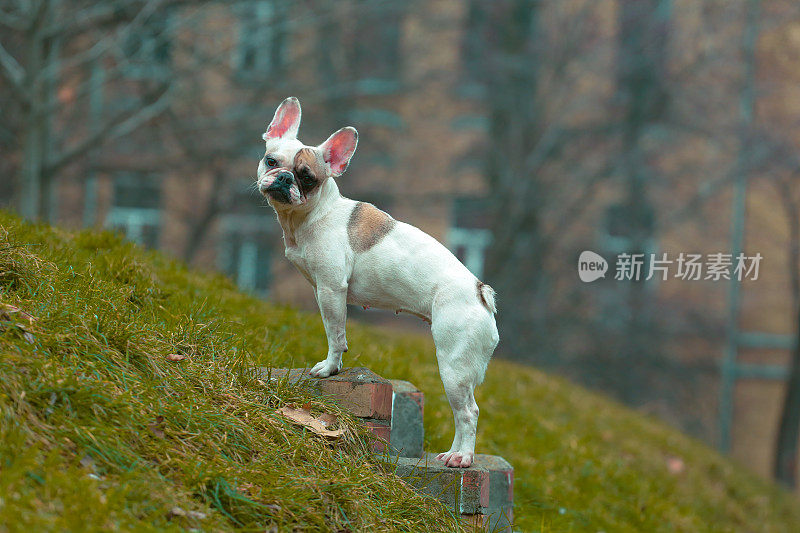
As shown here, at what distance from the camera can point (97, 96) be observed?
1437cm

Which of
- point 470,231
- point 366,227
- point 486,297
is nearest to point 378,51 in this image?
point 470,231

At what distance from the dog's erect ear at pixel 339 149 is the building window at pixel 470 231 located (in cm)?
1228

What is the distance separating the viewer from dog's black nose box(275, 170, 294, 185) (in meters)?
3.73

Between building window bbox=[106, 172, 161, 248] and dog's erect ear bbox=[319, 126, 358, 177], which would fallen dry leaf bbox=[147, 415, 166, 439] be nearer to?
dog's erect ear bbox=[319, 126, 358, 177]

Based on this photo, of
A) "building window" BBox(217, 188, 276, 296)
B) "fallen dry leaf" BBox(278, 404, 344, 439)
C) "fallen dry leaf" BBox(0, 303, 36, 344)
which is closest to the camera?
"fallen dry leaf" BBox(0, 303, 36, 344)

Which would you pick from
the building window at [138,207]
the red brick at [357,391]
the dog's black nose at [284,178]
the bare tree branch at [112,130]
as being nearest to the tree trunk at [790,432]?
the bare tree branch at [112,130]

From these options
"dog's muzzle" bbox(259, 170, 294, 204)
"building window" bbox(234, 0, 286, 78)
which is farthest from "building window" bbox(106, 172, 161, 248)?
"dog's muzzle" bbox(259, 170, 294, 204)

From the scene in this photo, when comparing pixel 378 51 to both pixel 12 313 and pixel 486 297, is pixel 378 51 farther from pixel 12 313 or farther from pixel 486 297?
pixel 12 313

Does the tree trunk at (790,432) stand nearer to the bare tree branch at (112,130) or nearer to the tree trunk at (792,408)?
the tree trunk at (792,408)

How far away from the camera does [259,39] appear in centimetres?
1137

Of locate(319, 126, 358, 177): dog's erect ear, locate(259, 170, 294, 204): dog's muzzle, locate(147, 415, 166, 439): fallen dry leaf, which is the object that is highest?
locate(319, 126, 358, 177): dog's erect ear

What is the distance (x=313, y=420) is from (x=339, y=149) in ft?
4.31

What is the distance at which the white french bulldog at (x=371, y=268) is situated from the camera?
3793 mm

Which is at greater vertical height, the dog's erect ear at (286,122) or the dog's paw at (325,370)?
the dog's erect ear at (286,122)
